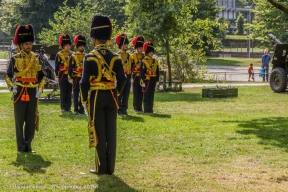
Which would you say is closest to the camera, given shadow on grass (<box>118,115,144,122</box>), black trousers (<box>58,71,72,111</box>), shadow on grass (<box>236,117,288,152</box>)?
shadow on grass (<box>236,117,288,152</box>)

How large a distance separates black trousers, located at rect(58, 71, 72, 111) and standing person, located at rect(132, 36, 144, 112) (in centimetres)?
191

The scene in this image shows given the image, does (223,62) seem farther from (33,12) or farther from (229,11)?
(229,11)

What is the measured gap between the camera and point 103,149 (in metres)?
10.4

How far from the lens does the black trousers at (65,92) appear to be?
64.6 ft

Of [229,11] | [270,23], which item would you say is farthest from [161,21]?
[229,11]

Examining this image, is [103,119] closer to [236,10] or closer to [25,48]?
[25,48]

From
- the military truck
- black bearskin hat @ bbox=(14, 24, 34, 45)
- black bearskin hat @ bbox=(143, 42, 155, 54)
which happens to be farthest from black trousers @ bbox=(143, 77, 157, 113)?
the military truck

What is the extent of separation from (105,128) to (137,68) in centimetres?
923

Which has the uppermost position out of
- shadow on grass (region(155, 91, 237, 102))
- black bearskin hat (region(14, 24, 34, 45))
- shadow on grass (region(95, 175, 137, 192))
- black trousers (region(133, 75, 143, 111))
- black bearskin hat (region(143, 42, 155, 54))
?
black bearskin hat (region(14, 24, 34, 45))

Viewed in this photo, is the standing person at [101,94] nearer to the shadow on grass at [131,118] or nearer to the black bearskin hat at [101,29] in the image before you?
→ the black bearskin hat at [101,29]

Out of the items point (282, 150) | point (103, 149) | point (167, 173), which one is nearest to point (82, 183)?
point (103, 149)

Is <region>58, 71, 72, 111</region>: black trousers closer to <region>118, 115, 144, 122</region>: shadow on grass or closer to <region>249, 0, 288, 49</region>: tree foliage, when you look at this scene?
<region>118, 115, 144, 122</region>: shadow on grass

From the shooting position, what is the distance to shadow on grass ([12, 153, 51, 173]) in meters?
10.9

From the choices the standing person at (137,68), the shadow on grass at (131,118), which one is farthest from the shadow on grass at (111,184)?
the standing person at (137,68)
